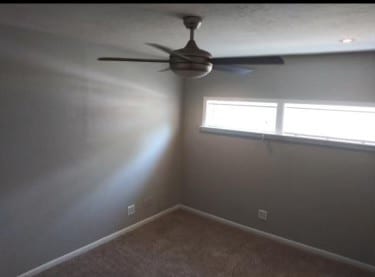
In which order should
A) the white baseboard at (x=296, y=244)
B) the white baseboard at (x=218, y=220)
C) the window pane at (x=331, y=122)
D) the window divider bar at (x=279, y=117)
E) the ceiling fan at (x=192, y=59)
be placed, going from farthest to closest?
the window divider bar at (x=279, y=117) → the white baseboard at (x=296, y=244) → the window pane at (x=331, y=122) → the white baseboard at (x=218, y=220) → the ceiling fan at (x=192, y=59)

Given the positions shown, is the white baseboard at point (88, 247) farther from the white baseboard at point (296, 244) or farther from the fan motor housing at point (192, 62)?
the fan motor housing at point (192, 62)

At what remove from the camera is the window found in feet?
9.98

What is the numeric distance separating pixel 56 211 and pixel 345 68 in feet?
10.6

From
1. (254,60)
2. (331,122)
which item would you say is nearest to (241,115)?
(331,122)

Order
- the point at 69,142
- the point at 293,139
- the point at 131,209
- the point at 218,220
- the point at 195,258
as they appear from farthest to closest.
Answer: the point at 218,220, the point at 131,209, the point at 293,139, the point at 195,258, the point at 69,142

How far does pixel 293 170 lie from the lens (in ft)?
11.2

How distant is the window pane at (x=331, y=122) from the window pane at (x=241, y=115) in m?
0.21

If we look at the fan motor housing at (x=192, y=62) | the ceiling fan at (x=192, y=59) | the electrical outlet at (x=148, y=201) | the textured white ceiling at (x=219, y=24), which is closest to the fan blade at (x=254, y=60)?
the ceiling fan at (x=192, y=59)

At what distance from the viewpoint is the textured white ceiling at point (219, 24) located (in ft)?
5.37

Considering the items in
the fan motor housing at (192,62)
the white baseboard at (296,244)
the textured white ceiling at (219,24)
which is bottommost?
the white baseboard at (296,244)

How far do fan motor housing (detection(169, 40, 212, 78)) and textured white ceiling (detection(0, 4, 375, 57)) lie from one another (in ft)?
0.70

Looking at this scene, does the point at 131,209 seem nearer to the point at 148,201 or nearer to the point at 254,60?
the point at 148,201

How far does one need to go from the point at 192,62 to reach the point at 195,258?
2199 mm

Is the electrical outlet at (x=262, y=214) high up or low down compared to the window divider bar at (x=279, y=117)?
down
